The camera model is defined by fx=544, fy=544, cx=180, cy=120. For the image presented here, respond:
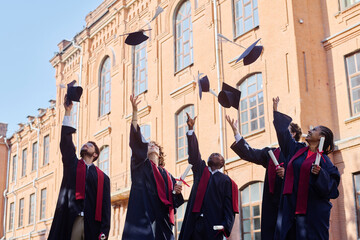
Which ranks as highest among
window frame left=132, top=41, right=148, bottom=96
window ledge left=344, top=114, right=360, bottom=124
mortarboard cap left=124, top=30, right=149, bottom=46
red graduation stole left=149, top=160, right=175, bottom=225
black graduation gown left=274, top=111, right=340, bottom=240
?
window frame left=132, top=41, right=148, bottom=96

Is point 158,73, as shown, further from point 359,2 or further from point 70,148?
point 70,148

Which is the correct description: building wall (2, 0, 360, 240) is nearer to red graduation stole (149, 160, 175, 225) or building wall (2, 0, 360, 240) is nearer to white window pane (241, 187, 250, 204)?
white window pane (241, 187, 250, 204)

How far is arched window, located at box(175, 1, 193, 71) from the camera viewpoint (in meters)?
20.3

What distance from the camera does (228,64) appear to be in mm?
18078

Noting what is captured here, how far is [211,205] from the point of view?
7.89 metres

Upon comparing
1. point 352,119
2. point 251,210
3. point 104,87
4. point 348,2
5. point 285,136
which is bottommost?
point 285,136

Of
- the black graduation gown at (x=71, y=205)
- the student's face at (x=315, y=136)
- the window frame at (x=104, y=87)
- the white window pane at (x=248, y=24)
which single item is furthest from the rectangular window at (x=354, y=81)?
the window frame at (x=104, y=87)

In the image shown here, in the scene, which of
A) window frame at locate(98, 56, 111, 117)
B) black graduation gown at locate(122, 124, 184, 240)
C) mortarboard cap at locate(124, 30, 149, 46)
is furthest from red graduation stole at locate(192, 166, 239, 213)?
window frame at locate(98, 56, 111, 117)

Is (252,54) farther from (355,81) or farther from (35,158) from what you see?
(35,158)

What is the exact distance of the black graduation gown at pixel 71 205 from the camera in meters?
7.21

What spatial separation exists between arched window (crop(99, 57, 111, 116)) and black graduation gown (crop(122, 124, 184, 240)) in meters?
18.2

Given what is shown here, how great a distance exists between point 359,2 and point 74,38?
1785 centimetres

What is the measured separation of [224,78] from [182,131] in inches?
112

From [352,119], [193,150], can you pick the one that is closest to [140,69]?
[352,119]
